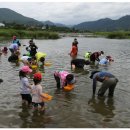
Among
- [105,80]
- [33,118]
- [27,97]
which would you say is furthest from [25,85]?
[105,80]

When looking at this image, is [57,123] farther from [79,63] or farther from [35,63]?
[35,63]

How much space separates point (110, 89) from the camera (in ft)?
42.8

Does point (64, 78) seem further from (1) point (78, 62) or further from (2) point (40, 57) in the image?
(2) point (40, 57)

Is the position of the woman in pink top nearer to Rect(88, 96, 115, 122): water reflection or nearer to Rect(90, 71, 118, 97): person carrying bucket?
Rect(90, 71, 118, 97): person carrying bucket

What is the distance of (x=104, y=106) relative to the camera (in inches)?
465

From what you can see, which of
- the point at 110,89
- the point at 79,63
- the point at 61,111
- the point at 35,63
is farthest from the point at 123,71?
the point at 61,111

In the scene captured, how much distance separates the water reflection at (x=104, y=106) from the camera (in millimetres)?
10684

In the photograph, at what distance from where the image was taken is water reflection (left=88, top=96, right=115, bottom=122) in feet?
35.1

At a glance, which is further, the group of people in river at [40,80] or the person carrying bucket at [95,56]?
the person carrying bucket at [95,56]

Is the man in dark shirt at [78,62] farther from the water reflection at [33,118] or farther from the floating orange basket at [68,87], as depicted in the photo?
the water reflection at [33,118]

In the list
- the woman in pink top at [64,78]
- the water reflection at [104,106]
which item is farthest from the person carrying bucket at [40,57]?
the water reflection at [104,106]

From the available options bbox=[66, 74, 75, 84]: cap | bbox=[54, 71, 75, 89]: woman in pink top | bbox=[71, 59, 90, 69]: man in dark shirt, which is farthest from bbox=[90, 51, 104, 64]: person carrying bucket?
bbox=[66, 74, 75, 84]: cap

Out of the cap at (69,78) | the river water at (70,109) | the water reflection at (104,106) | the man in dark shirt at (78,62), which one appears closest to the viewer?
the river water at (70,109)

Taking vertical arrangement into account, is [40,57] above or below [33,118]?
above
